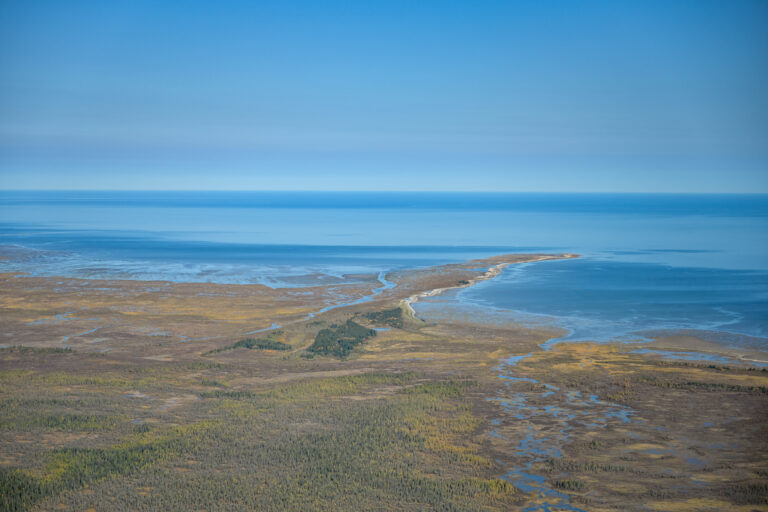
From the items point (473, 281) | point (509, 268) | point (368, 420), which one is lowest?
point (368, 420)

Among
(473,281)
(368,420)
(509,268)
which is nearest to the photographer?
(368,420)

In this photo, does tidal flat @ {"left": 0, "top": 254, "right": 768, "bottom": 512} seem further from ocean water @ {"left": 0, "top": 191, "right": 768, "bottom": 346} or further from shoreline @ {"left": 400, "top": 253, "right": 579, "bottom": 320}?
ocean water @ {"left": 0, "top": 191, "right": 768, "bottom": 346}

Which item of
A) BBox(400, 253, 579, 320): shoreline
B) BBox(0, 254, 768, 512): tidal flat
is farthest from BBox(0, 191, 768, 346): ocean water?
BBox(0, 254, 768, 512): tidal flat

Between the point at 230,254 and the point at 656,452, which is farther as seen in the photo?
the point at 230,254

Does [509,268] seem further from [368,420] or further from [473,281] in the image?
[368,420]

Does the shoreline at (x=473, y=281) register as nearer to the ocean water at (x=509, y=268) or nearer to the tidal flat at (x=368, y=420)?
the ocean water at (x=509, y=268)

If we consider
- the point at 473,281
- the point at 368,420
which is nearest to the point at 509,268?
the point at 473,281

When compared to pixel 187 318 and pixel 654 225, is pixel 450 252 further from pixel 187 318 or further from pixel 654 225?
pixel 654 225

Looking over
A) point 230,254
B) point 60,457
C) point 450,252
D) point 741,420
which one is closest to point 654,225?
point 450,252
